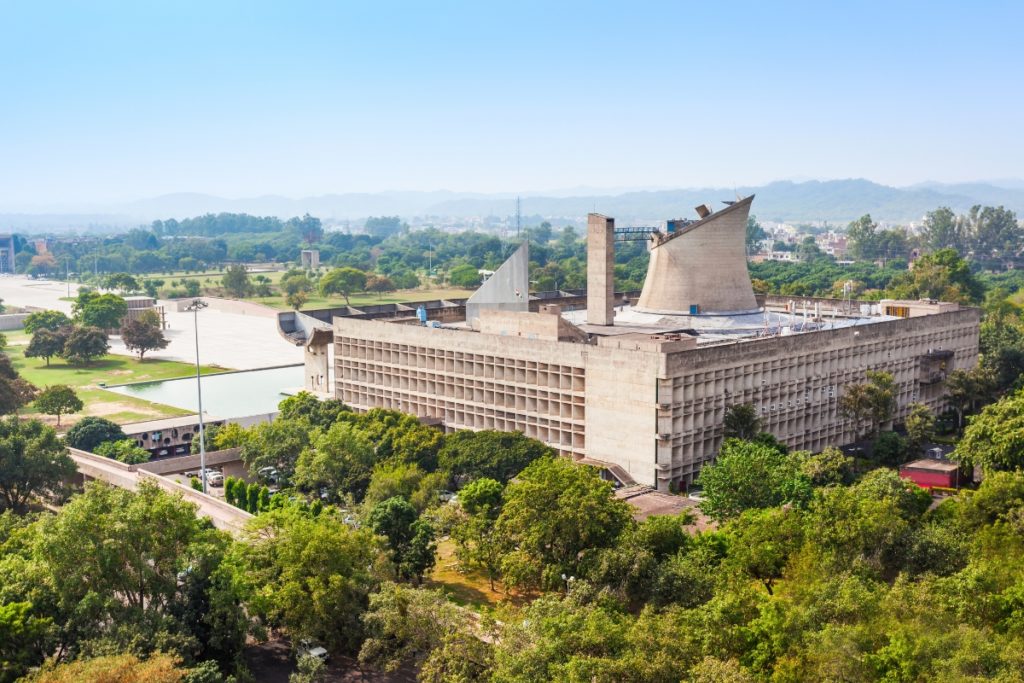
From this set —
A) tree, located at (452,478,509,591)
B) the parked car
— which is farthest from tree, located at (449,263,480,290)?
the parked car

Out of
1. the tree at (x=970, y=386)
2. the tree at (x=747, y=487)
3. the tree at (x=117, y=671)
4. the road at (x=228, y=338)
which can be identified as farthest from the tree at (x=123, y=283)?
the tree at (x=117, y=671)

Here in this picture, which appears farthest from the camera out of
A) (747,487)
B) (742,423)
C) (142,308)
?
(142,308)

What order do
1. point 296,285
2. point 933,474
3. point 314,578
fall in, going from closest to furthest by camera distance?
point 314,578, point 933,474, point 296,285

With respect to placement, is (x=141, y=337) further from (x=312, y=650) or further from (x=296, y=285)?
(x=312, y=650)

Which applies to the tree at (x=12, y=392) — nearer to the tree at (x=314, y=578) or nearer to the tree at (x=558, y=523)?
the tree at (x=314, y=578)

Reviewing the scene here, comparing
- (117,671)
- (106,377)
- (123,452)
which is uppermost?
(117,671)

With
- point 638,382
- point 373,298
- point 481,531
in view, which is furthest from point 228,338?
point 481,531

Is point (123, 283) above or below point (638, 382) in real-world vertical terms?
below
